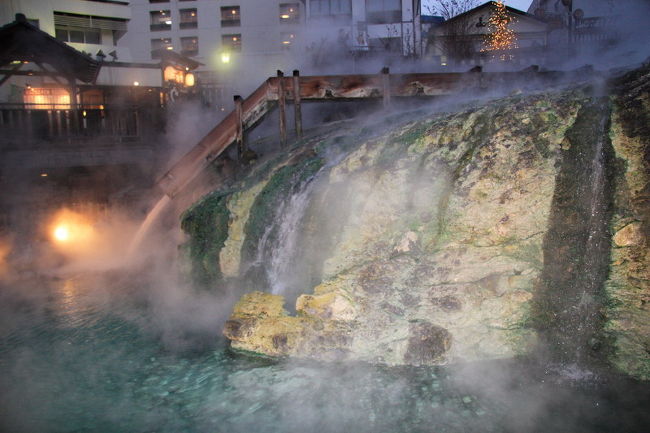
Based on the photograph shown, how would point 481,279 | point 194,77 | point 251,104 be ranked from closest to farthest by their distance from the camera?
point 481,279
point 251,104
point 194,77

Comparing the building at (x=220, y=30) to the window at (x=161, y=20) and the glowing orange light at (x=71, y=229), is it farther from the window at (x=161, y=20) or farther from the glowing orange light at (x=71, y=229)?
the glowing orange light at (x=71, y=229)

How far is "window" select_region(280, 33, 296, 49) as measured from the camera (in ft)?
116

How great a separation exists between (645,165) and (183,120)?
12.2 metres

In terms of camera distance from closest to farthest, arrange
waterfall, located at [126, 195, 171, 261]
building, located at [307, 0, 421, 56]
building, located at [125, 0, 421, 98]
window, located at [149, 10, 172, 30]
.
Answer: waterfall, located at [126, 195, 171, 261]
building, located at [307, 0, 421, 56]
building, located at [125, 0, 421, 98]
window, located at [149, 10, 172, 30]

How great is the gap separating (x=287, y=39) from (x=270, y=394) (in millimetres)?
35488

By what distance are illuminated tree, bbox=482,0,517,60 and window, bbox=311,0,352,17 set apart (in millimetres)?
7531

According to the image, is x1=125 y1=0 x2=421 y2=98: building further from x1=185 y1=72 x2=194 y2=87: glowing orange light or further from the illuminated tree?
x1=185 y1=72 x2=194 y2=87: glowing orange light

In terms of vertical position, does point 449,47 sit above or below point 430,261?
above

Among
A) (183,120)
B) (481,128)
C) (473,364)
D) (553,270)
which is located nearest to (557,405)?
(473,364)

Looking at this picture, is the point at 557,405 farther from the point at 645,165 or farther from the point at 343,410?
the point at 645,165

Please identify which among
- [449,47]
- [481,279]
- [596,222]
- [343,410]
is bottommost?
[343,410]

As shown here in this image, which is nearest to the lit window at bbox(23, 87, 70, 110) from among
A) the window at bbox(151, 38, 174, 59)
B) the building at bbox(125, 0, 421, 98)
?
the building at bbox(125, 0, 421, 98)

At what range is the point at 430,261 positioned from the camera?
194 inches

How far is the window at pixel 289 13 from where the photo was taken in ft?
119
